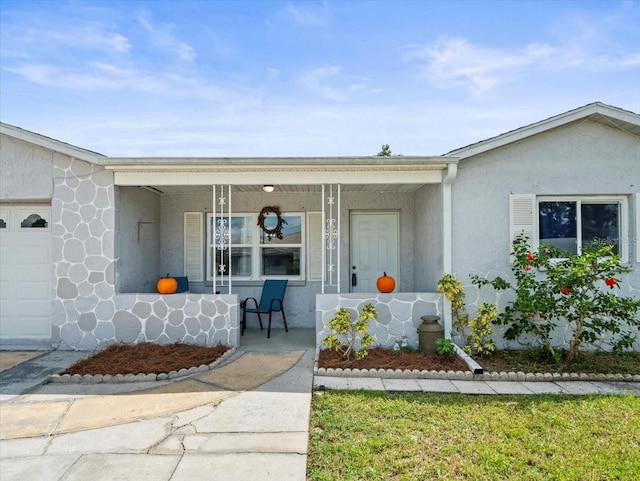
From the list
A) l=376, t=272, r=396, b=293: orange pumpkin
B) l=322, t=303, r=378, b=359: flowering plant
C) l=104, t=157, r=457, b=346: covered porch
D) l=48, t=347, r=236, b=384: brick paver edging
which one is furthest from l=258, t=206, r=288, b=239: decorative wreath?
l=48, t=347, r=236, b=384: brick paver edging

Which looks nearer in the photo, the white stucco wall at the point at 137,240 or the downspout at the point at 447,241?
the downspout at the point at 447,241

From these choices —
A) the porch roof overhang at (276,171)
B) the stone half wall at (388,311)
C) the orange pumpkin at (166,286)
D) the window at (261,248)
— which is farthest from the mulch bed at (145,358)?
the porch roof overhang at (276,171)

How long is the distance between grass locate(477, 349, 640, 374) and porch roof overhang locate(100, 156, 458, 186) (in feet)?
9.16

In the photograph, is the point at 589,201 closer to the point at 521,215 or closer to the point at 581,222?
the point at 581,222

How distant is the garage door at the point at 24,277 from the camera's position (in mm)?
6398

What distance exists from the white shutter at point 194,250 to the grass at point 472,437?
14.7 feet

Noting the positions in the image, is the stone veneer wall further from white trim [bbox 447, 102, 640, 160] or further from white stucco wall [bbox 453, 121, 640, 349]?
white trim [bbox 447, 102, 640, 160]

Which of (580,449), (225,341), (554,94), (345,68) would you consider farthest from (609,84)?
(225,341)

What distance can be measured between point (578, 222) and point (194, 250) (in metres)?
6.85

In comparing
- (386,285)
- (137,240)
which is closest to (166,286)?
(137,240)

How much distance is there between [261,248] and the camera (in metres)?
8.00

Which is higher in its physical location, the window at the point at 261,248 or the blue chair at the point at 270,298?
the window at the point at 261,248

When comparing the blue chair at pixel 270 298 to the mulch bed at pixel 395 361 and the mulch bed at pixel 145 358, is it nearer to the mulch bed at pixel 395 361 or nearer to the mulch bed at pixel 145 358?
the mulch bed at pixel 145 358

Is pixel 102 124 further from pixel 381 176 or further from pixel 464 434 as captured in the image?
pixel 464 434
